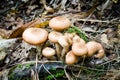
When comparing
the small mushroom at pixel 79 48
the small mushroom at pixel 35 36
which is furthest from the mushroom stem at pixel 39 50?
the small mushroom at pixel 79 48

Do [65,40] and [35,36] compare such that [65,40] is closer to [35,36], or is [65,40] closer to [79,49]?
[79,49]

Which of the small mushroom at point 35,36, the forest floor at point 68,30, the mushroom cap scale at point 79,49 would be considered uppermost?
the small mushroom at point 35,36

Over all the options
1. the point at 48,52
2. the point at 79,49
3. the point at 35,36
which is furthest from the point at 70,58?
the point at 35,36

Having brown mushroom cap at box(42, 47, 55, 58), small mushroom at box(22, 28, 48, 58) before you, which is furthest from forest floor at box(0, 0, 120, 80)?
small mushroom at box(22, 28, 48, 58)

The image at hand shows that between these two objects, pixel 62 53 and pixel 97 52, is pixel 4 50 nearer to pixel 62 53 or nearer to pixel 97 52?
pixel 62 53

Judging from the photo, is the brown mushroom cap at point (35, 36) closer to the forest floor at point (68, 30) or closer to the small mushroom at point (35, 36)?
the small mushroom at point (35, 36)

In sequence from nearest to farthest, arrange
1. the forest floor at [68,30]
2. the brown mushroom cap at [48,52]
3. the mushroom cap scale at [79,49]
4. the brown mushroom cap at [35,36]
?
1. the mushroom cap scale at [79,49]
2. the brown mushroom cap at [35,36]
3. the brown mushroom cap at [48,52]
4. the forest floor at [68,30]

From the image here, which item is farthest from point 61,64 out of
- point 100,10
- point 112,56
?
point 100,10

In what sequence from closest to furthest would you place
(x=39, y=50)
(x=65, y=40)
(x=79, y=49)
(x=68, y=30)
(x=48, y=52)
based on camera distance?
(x=79, y=49) → (x=65, y=40) → (x=48, y=52) → (x=39, y=50) → (x=68, y=30)

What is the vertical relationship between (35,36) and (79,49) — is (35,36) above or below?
above

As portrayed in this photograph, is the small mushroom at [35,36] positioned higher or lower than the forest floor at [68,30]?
higher

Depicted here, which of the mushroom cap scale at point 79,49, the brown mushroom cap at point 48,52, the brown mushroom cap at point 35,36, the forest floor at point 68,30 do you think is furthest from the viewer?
the forest floor at point 68,30

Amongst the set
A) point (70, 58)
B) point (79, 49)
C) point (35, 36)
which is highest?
point (35, 36)
